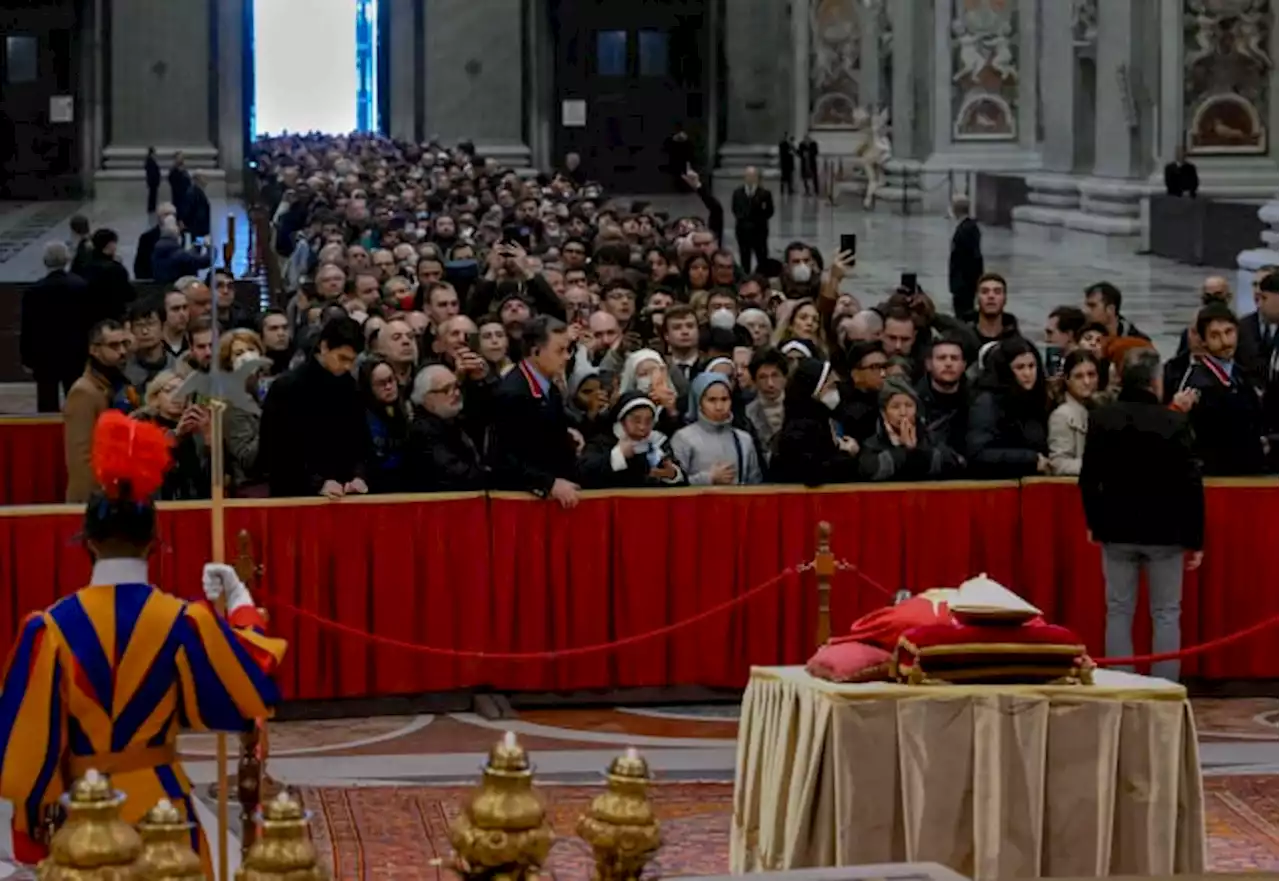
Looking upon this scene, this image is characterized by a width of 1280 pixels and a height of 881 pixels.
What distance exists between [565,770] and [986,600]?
3.51 meters

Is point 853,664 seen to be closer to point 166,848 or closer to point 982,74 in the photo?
point 166,848

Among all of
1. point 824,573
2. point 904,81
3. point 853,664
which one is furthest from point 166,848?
point 904,81

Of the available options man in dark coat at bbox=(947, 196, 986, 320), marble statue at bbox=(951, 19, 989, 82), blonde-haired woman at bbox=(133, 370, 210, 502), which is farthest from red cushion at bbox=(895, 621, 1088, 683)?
marble statue at bbox=(951, 19, 989, 82)

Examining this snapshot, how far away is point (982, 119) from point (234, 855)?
1466 inches

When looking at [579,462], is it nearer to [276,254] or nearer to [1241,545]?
[1241,545]

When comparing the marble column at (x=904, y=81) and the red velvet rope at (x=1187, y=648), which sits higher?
the marble column at (x=904, y=81)

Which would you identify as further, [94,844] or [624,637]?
[624,637]

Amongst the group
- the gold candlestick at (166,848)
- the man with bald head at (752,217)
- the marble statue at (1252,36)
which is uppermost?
the marble statue at (1252,36)

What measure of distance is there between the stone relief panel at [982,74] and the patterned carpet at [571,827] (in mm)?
35293

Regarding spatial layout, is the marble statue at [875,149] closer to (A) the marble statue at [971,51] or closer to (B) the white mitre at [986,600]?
(A) the marble statue at [971,51]

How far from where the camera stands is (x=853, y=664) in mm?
8352

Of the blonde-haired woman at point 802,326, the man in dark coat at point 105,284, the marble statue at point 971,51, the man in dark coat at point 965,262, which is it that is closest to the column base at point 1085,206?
the marble statue at point 971,51

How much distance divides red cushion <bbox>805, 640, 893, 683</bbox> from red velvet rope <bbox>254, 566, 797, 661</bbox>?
13.0 feet

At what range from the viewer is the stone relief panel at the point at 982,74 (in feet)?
150
